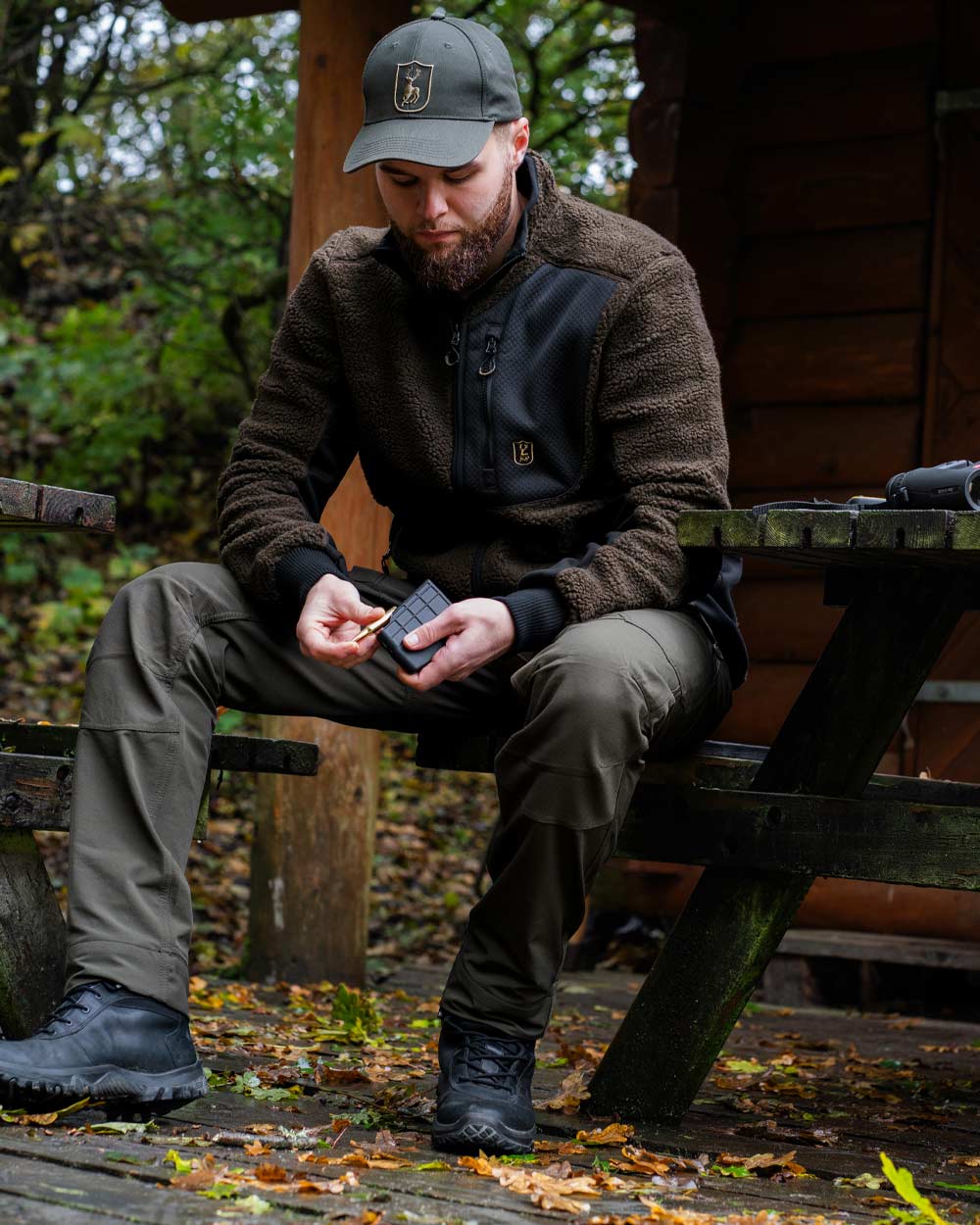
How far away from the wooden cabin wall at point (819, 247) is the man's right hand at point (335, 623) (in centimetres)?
308

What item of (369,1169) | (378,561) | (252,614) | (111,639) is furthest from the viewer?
(378,561)

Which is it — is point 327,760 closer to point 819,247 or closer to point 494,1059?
point 494,1059

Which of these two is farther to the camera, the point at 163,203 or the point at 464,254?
the point at 163,203

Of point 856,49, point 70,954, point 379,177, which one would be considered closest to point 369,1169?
point 70,954

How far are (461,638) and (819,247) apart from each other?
3518mm

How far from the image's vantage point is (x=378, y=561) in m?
4.70

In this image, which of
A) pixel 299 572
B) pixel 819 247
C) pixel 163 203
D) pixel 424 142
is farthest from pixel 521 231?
pixel 163 203

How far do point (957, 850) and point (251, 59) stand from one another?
6.90 meters

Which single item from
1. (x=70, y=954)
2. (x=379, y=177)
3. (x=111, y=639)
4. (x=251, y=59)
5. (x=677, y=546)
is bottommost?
(x=70, y=954)

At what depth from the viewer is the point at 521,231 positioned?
3059mm

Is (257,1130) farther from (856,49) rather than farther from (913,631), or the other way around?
(856,49)

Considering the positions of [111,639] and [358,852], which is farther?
[358,852]

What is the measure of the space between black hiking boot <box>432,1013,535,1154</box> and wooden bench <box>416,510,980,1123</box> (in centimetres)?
38

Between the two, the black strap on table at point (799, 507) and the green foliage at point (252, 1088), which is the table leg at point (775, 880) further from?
the green foliage at point (252, 1088)
